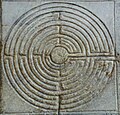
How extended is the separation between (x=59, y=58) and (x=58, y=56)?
0.06 feet

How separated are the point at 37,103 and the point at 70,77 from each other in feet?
1.10

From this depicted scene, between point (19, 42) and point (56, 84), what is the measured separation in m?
0.45

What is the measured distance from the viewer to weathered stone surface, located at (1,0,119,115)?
2486 mm

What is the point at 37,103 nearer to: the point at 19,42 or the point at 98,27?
the point at 19,42

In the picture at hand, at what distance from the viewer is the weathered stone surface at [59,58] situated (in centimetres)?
249

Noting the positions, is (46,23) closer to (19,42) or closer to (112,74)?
(19,42)

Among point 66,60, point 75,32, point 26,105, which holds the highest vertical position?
point 75,32

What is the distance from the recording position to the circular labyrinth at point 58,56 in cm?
249

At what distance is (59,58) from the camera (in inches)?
99.0

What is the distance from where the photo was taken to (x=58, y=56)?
8.25ft

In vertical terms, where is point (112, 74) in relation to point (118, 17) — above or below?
below

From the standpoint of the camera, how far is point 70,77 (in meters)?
2.51

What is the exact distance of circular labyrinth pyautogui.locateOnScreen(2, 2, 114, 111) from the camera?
2.49 meters

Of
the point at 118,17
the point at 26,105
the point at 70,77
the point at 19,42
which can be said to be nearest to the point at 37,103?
the point at 26,105
